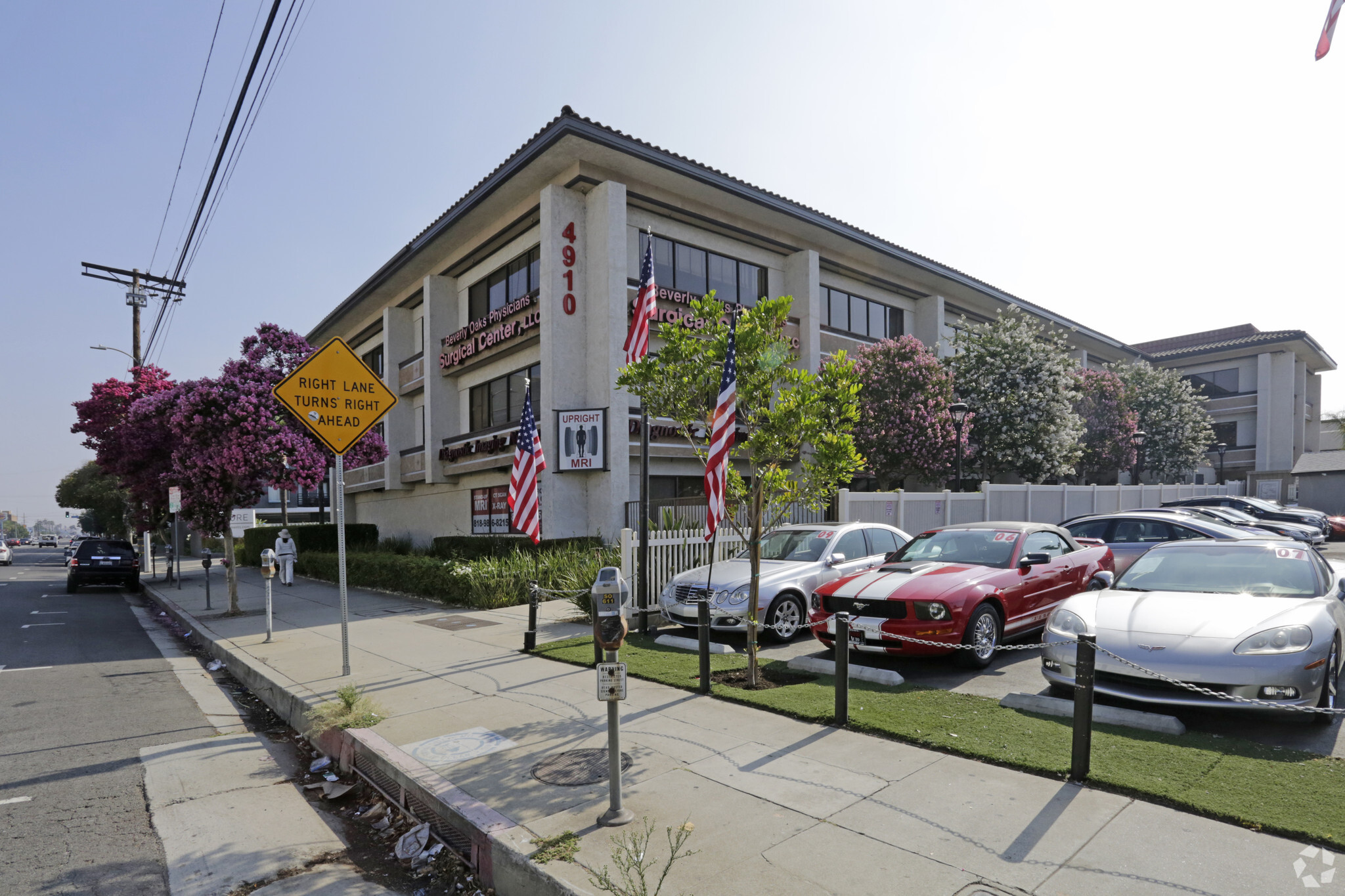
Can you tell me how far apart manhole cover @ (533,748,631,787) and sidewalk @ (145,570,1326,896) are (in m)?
0.09

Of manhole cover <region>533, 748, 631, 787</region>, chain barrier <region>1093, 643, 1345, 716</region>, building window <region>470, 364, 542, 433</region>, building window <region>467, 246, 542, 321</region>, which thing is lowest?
manhole cover <region>533, 748, 631, 787</region>

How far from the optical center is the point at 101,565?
2198 cm

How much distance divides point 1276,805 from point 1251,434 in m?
50.4

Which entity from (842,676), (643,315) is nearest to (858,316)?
(643,315)

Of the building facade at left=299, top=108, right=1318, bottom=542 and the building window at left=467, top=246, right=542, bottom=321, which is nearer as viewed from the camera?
the building facade at left=299, top=108, right=1318, bottom=542

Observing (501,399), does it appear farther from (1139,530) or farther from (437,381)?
(1139,530)

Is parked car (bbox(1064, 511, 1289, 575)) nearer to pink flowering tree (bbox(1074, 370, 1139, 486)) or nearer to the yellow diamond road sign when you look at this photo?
the yellow diamond road sign

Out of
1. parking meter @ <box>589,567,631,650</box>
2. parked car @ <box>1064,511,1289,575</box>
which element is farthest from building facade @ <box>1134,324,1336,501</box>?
parking meter @ <box>589,567,631,650</box>

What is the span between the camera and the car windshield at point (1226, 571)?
637 centimetres

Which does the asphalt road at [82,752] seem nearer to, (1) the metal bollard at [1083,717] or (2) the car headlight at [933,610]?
(1) the metal bollard at [1083,717]

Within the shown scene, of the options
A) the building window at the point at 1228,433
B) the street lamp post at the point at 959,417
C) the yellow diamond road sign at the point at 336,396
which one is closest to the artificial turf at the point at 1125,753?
the yellow diamond road sign at the point at 336,396

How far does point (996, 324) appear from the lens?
24562 mm

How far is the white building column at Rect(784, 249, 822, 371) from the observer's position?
2184 centimetres

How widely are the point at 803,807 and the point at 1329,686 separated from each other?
4.31 metres
